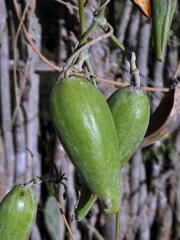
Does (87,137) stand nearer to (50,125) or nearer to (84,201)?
(84,201)

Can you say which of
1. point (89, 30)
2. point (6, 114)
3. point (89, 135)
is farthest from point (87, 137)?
point (6, 114)

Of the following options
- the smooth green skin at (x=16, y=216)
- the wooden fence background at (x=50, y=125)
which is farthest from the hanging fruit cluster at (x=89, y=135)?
the wooden fence background at (x=50, y=125)

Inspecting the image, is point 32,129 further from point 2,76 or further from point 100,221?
point 100,221

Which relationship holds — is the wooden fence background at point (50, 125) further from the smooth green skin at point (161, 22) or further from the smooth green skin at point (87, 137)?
the smooth green skin at point (87, 137)

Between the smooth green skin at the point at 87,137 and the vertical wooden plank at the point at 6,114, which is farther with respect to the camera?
the vertical wooden plank at the point at 6,114

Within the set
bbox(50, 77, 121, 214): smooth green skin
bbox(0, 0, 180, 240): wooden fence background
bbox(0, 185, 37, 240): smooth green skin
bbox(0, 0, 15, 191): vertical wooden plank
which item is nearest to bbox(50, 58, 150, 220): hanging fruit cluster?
bbox(50, 77, 121, 214): smooth green skin

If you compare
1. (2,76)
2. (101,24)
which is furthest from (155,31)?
(2,76)
